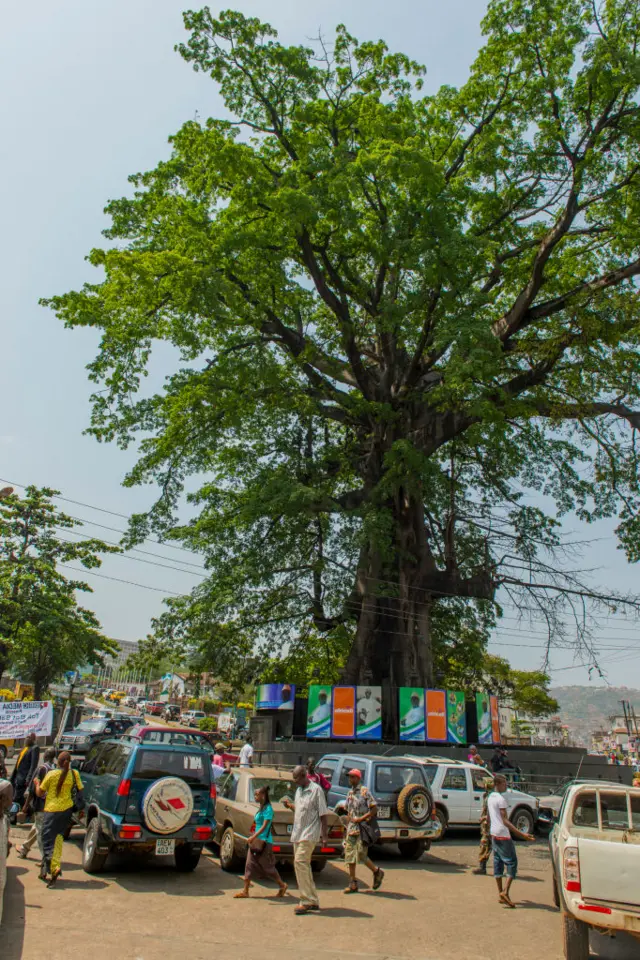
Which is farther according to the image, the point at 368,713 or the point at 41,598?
the point at 41,598

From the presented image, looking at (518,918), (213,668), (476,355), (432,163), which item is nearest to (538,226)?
(432,163)

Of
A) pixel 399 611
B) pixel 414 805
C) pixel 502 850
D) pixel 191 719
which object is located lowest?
pixel 191 719

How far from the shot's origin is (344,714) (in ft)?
61.8

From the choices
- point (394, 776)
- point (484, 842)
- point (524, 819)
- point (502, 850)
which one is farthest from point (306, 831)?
point (524, 819)

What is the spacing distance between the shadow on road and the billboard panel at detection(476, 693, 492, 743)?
15.0 metres

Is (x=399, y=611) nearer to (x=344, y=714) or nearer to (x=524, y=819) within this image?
(x=344, y=714)

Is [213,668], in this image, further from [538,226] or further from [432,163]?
[538,226]

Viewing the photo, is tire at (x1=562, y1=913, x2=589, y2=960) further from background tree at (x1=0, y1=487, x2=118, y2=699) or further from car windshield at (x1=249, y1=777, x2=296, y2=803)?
background tree at (x1=0, y1=487, x2=118, y2=699)

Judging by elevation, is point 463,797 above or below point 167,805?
below

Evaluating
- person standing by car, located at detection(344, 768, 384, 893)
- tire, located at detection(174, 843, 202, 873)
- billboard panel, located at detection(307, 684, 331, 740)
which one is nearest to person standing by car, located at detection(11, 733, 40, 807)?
tire, located at detection(174, 843, 202, 873)

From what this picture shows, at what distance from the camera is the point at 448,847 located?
1317 cm

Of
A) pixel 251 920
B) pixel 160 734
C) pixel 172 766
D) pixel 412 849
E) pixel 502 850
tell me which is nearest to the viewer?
pixel 251 920

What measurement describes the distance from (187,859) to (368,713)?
33.8 feet

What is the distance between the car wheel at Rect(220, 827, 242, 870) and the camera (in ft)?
31.9
